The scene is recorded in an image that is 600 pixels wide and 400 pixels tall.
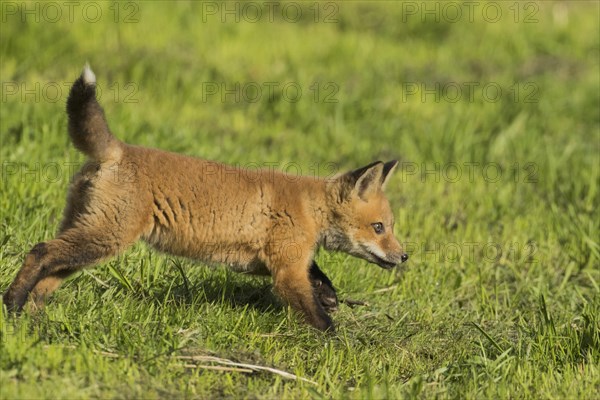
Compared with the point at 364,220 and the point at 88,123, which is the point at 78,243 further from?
the point at 364,220

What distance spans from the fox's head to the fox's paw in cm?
40

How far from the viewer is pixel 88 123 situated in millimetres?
5828

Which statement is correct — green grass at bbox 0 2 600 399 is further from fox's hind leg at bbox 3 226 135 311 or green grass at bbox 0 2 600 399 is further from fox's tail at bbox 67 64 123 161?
fox's tail at bbox 67 64 123 161

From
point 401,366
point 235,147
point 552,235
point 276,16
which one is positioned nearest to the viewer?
point 401,366

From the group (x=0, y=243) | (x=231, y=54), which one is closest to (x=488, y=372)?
(x=0, y=243)

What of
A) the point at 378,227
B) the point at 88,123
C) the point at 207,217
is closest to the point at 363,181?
the point at 378,227

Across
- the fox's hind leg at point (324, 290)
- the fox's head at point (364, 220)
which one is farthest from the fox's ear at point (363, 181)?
the fox's hind leg at point (324, 290)

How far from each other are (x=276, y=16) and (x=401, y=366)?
28.7 ft

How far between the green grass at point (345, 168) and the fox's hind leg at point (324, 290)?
145 millimetres

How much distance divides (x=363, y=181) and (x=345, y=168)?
3249mm

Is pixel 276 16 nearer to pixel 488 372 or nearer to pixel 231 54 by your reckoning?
pixel 231 54

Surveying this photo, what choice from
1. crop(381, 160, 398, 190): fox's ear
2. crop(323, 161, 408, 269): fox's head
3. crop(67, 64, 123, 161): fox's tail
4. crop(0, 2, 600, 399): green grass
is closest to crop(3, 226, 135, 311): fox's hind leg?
crop(0, 2, 600, 399): green grass

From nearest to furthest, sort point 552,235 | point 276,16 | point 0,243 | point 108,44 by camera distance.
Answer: point 0,243
point 552,235
point 108,44
point 276,16

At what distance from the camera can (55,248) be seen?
562 cm
